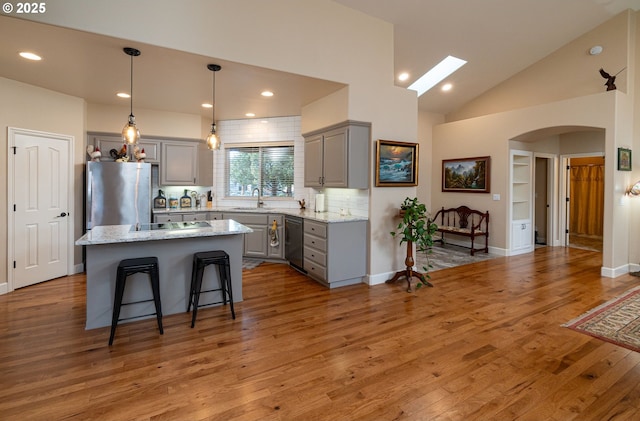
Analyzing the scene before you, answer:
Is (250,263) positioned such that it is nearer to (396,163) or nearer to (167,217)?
(167,217)

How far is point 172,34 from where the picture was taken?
3.08m

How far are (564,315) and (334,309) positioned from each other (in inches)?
95.6

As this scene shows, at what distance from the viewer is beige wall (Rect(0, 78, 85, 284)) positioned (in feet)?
12.9

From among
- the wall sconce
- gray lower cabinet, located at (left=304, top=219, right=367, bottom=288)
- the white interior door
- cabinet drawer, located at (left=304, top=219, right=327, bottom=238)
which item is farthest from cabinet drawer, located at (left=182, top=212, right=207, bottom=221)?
the wall sconce

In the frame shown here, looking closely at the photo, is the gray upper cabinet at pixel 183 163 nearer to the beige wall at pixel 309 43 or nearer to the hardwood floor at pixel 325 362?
the beige wall at pixel 309 43

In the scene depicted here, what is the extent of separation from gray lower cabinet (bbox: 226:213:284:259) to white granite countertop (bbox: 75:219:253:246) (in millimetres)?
1768

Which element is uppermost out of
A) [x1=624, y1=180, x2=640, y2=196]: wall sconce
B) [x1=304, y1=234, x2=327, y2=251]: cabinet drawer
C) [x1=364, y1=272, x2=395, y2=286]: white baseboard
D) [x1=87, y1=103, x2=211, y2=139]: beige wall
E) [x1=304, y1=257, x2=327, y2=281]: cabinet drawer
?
[x1=87, y1=103, x2=211, y2=139]: beige wall

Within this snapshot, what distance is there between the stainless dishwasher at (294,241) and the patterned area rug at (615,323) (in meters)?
3.28

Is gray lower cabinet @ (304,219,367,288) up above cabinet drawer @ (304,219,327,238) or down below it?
below

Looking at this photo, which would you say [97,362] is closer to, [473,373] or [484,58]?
[473,373]

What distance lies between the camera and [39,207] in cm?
435

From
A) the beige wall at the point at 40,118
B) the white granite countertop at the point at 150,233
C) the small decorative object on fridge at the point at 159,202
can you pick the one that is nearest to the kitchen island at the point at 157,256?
the white granite countertop at the point at 150,233

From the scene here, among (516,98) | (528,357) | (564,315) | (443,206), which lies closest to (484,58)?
(516,98)

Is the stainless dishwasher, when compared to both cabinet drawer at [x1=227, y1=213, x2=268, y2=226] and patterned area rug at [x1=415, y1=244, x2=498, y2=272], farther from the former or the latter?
patterned area rug at [x1=415, y1=244, x2=498, y2=272]
